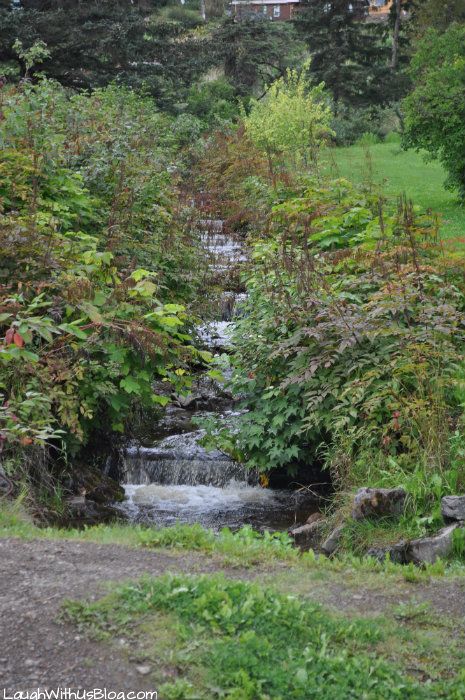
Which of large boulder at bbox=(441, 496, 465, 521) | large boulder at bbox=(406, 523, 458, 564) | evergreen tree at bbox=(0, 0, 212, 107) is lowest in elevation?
large boulder at bbox=(406, 523, 458, 564)

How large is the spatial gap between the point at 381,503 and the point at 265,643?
2766mm

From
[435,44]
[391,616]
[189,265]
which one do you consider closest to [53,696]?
[391,616]

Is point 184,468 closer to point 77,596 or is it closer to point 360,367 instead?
point 360,367

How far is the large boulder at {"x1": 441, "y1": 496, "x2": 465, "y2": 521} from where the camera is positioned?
18.9ft

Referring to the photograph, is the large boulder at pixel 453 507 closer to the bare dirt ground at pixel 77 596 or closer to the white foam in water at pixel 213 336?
the bare dirt ground at pixel 77 596

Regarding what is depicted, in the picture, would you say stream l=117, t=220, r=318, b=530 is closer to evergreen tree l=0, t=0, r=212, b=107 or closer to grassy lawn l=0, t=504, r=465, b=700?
grassy lawn l=0, t=504, r=465, b=700

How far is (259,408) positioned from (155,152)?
6.97 meters

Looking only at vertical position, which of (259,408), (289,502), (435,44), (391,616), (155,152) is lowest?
(289,502)

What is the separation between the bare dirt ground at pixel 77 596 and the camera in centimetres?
326

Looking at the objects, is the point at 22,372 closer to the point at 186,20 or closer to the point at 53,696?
the point at 53,696

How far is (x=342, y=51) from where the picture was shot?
38500 millimetres

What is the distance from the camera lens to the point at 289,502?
25.9ft

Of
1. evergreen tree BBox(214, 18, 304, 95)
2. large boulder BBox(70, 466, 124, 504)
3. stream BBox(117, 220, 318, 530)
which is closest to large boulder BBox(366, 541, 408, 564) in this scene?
stream BBox(117, 220, 318, 530)

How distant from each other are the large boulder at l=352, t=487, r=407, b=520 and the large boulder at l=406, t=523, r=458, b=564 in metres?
0.39
